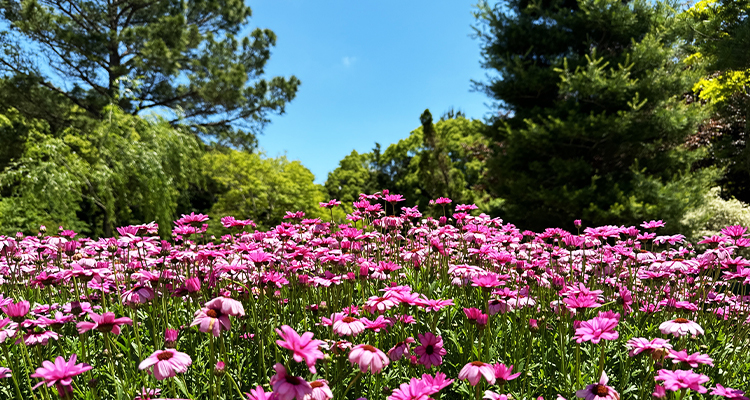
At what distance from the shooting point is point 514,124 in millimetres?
10812

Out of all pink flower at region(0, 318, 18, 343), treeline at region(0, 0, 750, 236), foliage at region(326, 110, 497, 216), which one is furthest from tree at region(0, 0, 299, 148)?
pink flower at region(0, 318, 18, 343)

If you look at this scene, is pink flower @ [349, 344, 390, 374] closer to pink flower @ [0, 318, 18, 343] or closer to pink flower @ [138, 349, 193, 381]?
pink flower @ [138, 349, 193, 381]

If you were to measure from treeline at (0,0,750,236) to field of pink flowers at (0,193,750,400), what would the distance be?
22.9ft

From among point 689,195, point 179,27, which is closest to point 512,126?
point 689,195

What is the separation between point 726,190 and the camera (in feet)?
41.5

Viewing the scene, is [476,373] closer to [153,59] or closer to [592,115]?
[592,115]

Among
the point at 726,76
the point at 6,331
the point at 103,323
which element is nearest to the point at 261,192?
the point at 6,331

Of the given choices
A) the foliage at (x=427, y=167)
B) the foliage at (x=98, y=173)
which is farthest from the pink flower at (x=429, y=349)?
the foliage at (x=427, y=167)

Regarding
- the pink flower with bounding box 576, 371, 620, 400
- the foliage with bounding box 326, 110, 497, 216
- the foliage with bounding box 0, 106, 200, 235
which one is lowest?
the pink flower with bounding box 576, 371, 620, 400

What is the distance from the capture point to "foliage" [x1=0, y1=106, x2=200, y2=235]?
27.9ft

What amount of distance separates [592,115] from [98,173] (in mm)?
11529

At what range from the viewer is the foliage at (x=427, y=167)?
48.5ft

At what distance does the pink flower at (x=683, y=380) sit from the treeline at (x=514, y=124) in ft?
28.0

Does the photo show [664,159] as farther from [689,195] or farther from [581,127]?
[581,127]
